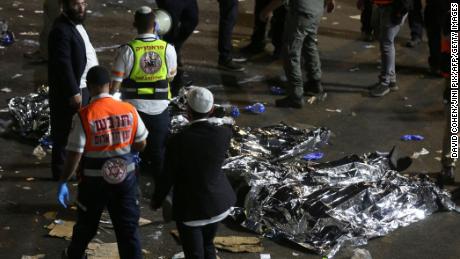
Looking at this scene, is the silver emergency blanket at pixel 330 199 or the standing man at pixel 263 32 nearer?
the silver emergency blanket at pixel 330 199

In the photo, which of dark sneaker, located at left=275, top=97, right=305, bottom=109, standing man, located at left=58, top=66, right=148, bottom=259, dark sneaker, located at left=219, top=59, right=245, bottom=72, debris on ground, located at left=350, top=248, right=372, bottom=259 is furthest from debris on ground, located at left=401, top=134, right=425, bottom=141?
standing man, located at left=58, top=66, right=148, bottom=259

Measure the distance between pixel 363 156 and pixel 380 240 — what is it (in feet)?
4.50

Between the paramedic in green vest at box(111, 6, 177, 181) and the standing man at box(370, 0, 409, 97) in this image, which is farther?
the standing man at box(370, 0, 409, 97)

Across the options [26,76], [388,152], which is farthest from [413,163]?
[26,76]

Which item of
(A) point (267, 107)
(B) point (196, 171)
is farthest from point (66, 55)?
(A) point (267, 107)

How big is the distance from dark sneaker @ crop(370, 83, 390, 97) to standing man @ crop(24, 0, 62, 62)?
425 cm

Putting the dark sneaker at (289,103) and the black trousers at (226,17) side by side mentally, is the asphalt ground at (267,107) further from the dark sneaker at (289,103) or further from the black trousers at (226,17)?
the black trousers at (226,17)

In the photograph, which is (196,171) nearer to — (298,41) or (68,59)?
(68,59)

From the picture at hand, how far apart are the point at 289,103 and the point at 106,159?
14.9ft

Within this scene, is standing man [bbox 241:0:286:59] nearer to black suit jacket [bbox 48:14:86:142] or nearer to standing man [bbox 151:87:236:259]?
black suit jacket [bbox 48:14:86:142]

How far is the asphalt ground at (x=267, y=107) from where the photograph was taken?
6.77 metres

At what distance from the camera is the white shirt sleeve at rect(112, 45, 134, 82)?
6.67 meters

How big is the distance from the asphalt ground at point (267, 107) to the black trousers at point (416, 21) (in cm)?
24

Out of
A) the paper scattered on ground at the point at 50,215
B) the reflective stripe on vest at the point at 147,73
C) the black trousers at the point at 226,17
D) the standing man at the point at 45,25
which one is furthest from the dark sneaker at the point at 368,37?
the paper scattered on ground at the point at 50,215
